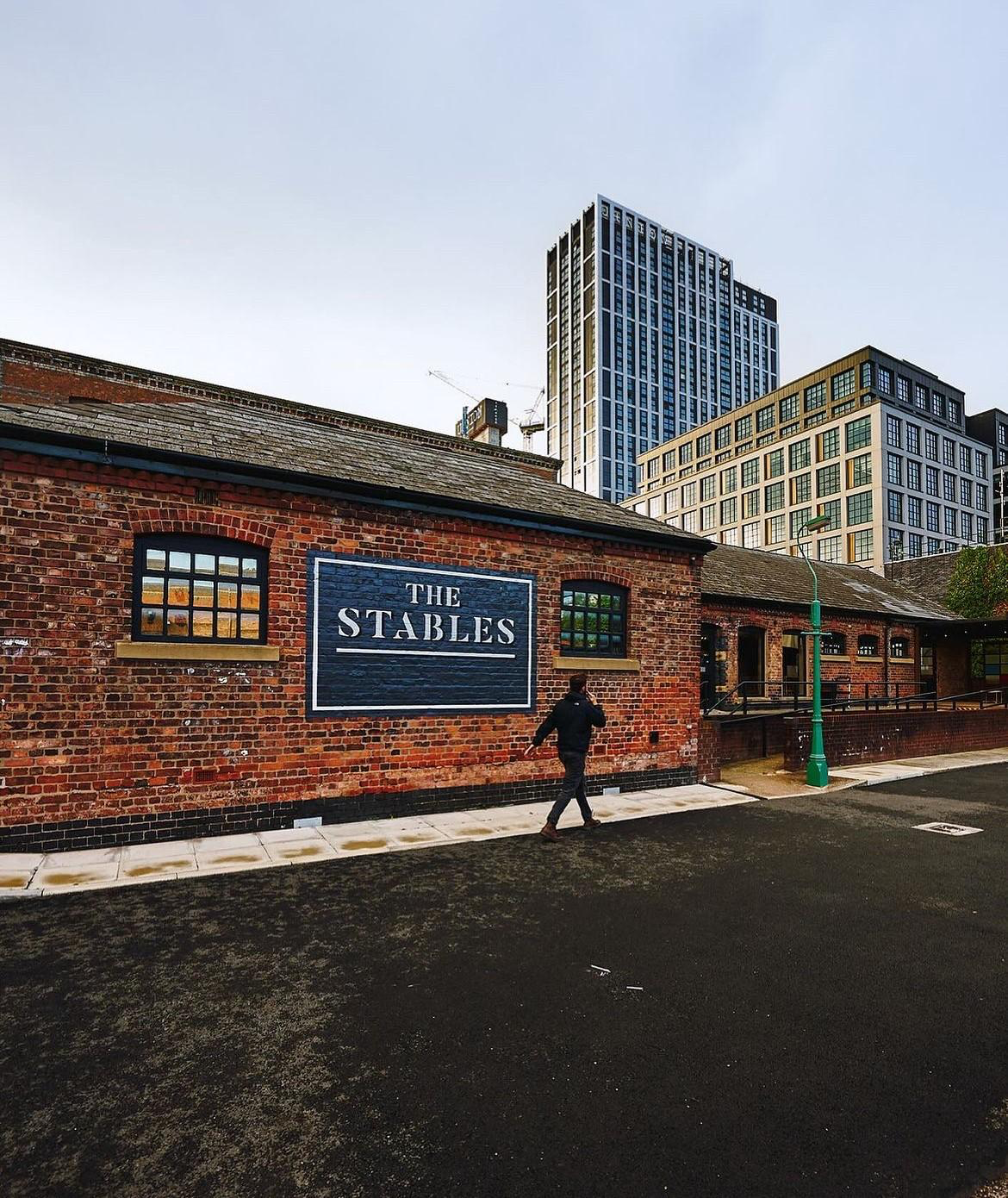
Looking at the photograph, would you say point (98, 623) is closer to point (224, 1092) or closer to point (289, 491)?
point (289, 491)

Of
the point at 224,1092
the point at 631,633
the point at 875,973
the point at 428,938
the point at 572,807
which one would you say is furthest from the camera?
the point at 631,633

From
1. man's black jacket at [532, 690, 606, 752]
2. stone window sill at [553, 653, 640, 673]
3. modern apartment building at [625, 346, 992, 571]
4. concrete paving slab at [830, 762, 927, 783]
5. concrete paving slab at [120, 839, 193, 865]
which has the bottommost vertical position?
concrete paving slab at [830, 762, 927, 783]

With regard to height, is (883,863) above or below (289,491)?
below

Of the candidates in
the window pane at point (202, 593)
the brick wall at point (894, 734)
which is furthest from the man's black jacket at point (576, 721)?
the brick wall at point (894, 734)

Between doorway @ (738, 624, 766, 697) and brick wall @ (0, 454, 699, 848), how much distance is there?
12351 millimetres

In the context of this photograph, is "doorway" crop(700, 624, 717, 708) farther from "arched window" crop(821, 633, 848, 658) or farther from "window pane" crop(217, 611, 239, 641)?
"window pane" crop(217, 611, 239, 641)

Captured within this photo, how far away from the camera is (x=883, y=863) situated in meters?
7.14

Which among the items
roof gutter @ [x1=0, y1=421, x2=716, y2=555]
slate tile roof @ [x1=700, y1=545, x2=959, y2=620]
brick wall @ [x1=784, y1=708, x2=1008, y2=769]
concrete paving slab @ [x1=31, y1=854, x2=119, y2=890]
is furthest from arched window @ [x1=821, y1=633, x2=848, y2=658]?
concrete paving slab @ [x1=31, y1=854, x2=119, y2=890]

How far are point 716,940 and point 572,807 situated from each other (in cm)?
491

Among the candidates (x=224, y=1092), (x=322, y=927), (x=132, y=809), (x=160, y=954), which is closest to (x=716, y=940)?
(x=322, y=927)

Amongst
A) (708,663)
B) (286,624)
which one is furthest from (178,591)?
(708,663)

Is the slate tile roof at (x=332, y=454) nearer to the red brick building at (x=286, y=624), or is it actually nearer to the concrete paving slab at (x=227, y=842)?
the red brick building at (x=286, y=624)

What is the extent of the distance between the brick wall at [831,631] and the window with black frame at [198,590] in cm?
1441

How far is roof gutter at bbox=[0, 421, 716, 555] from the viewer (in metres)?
7.20
